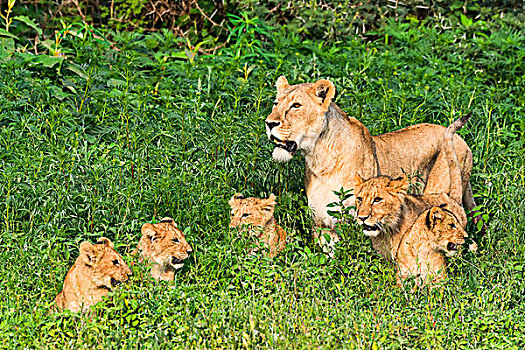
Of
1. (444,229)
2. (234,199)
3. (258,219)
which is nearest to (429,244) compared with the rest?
(444,229)

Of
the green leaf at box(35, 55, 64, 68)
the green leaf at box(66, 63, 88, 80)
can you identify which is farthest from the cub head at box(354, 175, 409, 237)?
the green leaf at box(35, 55, 64, 68)

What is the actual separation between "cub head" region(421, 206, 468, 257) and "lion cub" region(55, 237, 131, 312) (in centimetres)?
257

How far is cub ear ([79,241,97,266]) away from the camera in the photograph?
647 cm

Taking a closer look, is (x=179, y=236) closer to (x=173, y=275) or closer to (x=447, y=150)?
(x=173, y=275)

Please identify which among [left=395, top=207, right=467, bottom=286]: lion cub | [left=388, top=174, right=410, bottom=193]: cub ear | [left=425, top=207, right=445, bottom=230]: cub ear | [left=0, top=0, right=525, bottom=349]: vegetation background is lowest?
[left=0, top=0, right=525, bottom=349]: vegetation background

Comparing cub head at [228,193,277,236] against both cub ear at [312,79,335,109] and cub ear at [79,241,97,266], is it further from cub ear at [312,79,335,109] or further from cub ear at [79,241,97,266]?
cub ear at [79,241,97,266]

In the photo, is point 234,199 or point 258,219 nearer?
point 258,219

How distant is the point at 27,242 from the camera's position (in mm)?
7348

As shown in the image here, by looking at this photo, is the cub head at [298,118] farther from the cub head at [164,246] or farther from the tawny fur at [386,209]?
the cub head at [164,246]

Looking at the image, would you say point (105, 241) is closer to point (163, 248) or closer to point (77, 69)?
point (163, 248)

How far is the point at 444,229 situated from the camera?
6.91m

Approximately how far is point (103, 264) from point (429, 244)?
2698 mm

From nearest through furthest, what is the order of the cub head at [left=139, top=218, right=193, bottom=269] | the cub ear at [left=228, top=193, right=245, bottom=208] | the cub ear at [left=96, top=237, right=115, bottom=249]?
the cub ear at [left=96, top=237, right=115, bottom=249] < the cub head at [left=139, top=218, right=193, bottom=269] < the cub ear at [left=228, top=193, right=245, bottom=208]

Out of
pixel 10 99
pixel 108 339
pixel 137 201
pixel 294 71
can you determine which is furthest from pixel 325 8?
pixel 108 339
